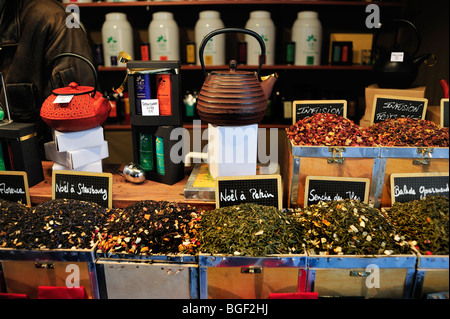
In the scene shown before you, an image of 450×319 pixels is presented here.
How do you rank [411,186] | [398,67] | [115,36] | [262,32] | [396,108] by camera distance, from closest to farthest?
1. [411,186]
2. [396,108]
3. [398,67]
4. [262,32]
5. [115,36]

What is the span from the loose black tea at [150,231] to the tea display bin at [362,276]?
1.24ft

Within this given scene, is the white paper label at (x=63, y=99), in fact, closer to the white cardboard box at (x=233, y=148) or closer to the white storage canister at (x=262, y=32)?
the white cardboard box at (x=233, y=148)

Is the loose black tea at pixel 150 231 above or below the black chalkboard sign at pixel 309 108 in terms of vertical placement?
below

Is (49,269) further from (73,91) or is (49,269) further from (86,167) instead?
(73,91)

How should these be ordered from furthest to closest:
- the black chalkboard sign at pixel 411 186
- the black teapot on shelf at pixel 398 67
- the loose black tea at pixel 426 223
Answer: the black teapot on shelf at pixel 398 67, the black chalkboard sign at pixel 411 186, the loose black tea at pixel 426 223

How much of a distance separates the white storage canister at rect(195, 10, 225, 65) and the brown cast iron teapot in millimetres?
1566

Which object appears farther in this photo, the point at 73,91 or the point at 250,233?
the point at 73,91

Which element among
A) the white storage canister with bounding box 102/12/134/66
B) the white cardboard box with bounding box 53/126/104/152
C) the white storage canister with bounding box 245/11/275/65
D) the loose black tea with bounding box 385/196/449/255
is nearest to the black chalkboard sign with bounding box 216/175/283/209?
the loose black tea with bounding box 385/196/449/255

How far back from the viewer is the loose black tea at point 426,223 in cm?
99

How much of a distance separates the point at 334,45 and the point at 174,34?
1297mm

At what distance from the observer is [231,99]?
1286mm

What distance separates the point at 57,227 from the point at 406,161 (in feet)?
4.00

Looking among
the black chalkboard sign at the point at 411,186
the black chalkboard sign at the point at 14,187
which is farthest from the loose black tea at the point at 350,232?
the black chalkboard sign at the point at 14,187

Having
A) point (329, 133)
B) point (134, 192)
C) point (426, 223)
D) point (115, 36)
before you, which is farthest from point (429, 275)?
point (115, 36)
